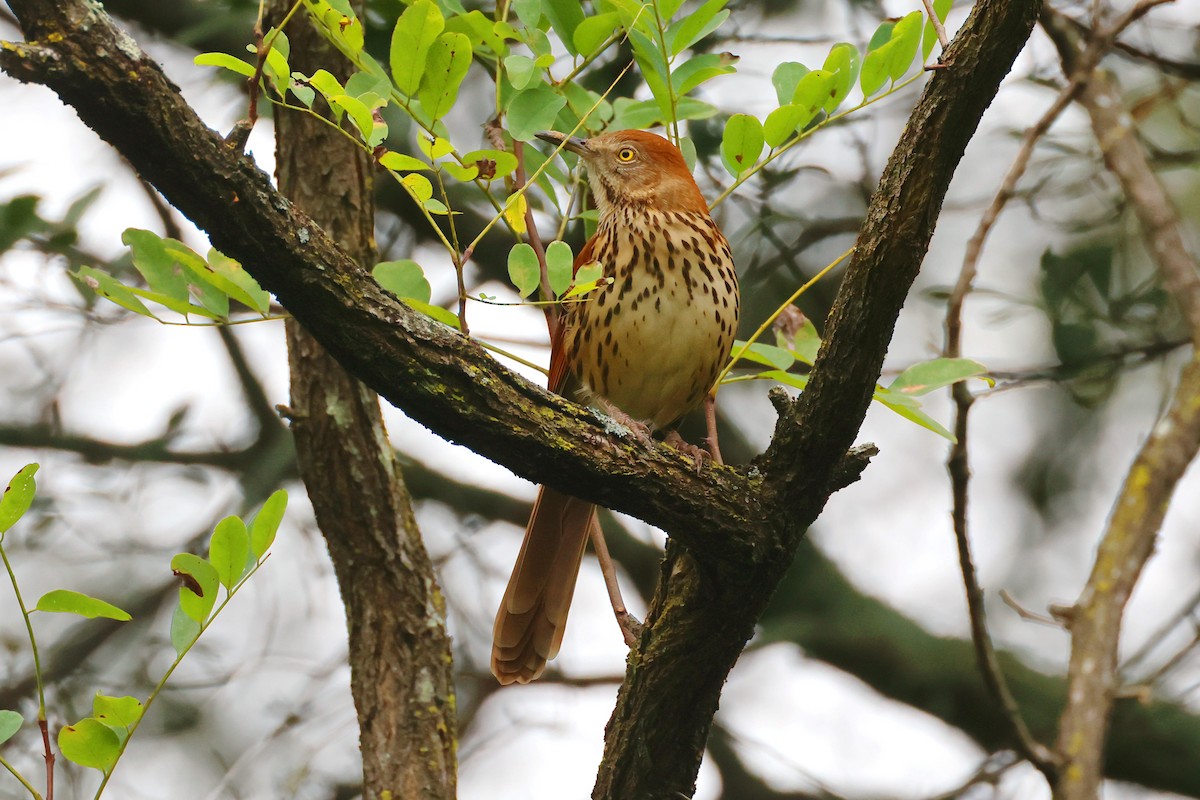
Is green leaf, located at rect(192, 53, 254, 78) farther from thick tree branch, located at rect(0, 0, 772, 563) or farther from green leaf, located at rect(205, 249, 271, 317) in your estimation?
green leaf, located at rect(205, 249, 271, 317)

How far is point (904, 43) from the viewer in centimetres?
283

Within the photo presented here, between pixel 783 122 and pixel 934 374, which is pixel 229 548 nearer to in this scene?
pixel 783 122

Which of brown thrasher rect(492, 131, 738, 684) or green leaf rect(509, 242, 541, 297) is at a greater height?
brown thrasher rect(492, 131, 738, 684)

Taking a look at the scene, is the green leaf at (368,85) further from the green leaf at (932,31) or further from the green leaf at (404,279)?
the green leaf at (932,31)

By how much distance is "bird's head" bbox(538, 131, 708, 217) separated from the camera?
14.0 feet

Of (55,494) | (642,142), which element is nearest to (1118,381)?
(642,142)

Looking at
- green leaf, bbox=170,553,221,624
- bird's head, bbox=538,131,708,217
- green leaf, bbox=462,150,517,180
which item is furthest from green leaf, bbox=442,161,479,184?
bird's head, bbox=538,131,708,217

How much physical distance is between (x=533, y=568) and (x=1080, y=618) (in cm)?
182

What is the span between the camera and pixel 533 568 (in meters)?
4.00

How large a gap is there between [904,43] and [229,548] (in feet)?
6.03

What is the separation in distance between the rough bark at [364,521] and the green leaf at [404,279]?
1108 millimetres

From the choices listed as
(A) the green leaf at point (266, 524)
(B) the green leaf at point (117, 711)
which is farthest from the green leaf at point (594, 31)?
(B) the green leaf at point (117, 711)

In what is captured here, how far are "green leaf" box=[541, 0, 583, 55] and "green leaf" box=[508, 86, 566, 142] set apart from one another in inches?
10.4

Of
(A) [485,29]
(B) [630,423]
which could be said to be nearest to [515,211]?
(A) [485,29]
